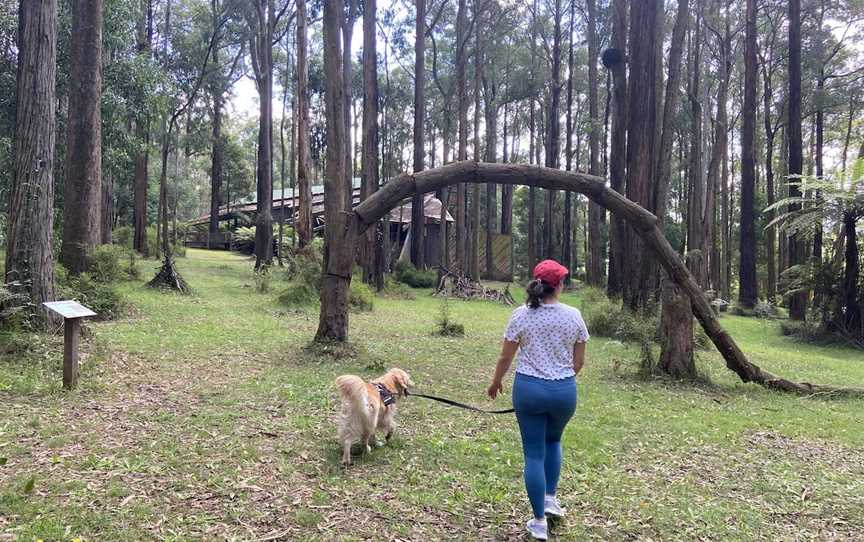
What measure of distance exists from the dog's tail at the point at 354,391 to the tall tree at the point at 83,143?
857cm

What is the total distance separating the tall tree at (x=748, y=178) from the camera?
20391mm

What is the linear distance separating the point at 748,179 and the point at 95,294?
20.9 metres

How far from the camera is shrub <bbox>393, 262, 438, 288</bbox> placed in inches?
899

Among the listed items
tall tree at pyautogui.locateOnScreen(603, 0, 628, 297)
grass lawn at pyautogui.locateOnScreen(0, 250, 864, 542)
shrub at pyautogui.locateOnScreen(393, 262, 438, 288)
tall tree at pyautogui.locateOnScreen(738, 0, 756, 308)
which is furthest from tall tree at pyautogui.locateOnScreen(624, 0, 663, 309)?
shrub at pyautogui.locateOnScreen(393, 262, 438, 288)

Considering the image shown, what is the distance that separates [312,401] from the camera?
20.7ft

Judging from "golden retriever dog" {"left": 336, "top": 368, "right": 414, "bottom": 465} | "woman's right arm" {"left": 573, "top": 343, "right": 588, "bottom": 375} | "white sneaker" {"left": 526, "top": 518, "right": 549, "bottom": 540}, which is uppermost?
"woman's right arm" {"left": 573, "top": 343, "right": 588, "bottom": 375}

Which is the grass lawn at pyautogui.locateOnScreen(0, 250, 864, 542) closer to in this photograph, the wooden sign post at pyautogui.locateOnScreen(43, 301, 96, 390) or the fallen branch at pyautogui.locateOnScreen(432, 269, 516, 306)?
the wooden sign post at pyautogui.locateOnScreen(43, 301, 96, 390)

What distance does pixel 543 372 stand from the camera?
348cm

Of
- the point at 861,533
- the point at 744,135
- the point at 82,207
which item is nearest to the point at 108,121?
the point at 82,207

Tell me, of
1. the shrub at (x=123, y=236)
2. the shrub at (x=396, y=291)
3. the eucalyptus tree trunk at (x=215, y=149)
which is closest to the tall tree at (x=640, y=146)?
the shrub at (x=396, y=291)

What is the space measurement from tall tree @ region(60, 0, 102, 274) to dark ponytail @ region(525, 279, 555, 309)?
10011 millimetres

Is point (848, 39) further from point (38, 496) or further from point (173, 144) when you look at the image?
point (173, 144)

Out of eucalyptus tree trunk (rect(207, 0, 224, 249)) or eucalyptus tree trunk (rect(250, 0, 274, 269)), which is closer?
eucalyptus tree trunk (rect(250, 0, 274, 269))

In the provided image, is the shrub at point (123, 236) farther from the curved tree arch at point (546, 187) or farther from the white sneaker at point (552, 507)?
the white sneaker at point (552, 507)
